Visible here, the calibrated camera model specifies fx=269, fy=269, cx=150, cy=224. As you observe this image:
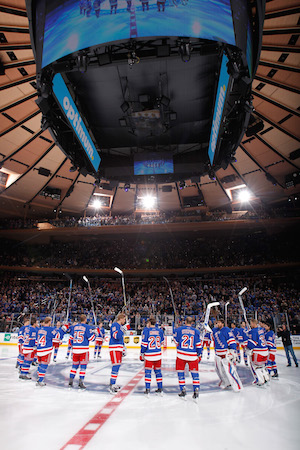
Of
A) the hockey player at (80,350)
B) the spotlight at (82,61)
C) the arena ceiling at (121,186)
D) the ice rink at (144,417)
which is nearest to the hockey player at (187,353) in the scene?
the ice rink at (144,417)

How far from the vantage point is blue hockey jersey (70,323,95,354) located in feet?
24.9

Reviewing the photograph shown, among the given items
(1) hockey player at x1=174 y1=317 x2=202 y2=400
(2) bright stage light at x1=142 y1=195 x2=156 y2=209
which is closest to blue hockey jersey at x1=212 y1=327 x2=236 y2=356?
(1) hockey player at x1=174 y1=317 x2=202 y2=400

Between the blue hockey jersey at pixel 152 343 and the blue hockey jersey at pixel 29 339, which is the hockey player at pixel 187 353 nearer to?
the blue hockey jersey at pixel 152 343

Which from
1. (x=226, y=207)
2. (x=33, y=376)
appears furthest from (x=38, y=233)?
(x=33, y=376)

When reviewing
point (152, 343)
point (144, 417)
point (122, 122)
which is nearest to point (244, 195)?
point (122, 122)

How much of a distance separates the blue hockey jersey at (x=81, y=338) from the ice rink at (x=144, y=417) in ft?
3.27

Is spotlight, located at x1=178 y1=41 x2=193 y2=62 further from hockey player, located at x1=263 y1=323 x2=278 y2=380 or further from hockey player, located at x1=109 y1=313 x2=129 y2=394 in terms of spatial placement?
hockey player, located at x1=263 y1=323 x2=278 y2=380

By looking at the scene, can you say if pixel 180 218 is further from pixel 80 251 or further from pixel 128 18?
pixel 128 18

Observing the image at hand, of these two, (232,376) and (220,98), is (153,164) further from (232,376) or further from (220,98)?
(232,376)

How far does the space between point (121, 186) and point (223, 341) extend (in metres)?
19.5

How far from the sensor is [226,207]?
29562 millimetres

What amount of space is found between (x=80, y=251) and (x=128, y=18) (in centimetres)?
2931

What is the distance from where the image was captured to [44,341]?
791 cm

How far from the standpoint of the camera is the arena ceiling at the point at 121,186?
421 inches
